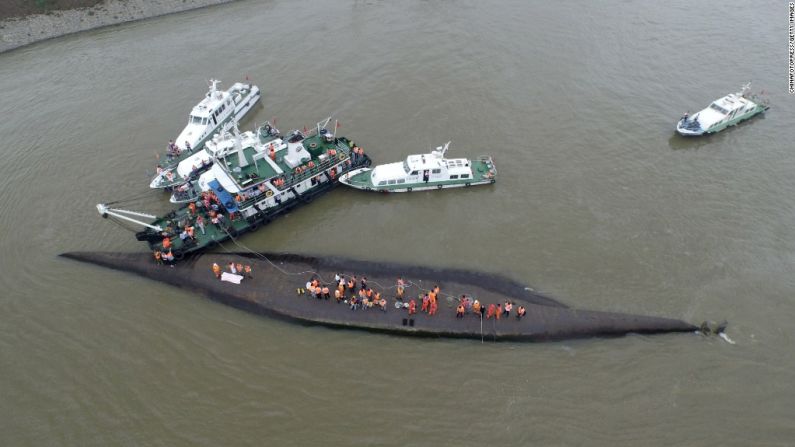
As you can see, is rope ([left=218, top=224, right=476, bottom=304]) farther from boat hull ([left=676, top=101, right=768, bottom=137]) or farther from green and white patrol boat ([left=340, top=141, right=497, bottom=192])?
boat hull ([left=676, top=101, right=768, bottom=137])

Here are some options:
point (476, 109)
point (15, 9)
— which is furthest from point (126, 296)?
point (15, 9)

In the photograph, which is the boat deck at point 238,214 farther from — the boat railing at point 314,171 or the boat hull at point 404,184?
the boat hull at point 404,184

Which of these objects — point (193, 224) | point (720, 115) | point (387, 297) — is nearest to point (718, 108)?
point (720, 115)

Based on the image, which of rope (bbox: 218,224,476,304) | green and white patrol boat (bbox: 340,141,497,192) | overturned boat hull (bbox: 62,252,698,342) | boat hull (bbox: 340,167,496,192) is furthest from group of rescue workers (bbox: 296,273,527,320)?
green and white patrol boat (bbox: 340,141,497,192)

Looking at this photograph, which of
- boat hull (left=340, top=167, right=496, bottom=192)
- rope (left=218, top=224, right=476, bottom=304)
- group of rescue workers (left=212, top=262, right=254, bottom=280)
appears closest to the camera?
rope (left=218, top=224, right=476, bottom=304)

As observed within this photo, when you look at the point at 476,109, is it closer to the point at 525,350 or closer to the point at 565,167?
the point at 565,167

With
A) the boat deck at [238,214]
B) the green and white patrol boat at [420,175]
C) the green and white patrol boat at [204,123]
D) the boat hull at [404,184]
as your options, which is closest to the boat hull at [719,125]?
the green and white patrol boat at [420,175]
